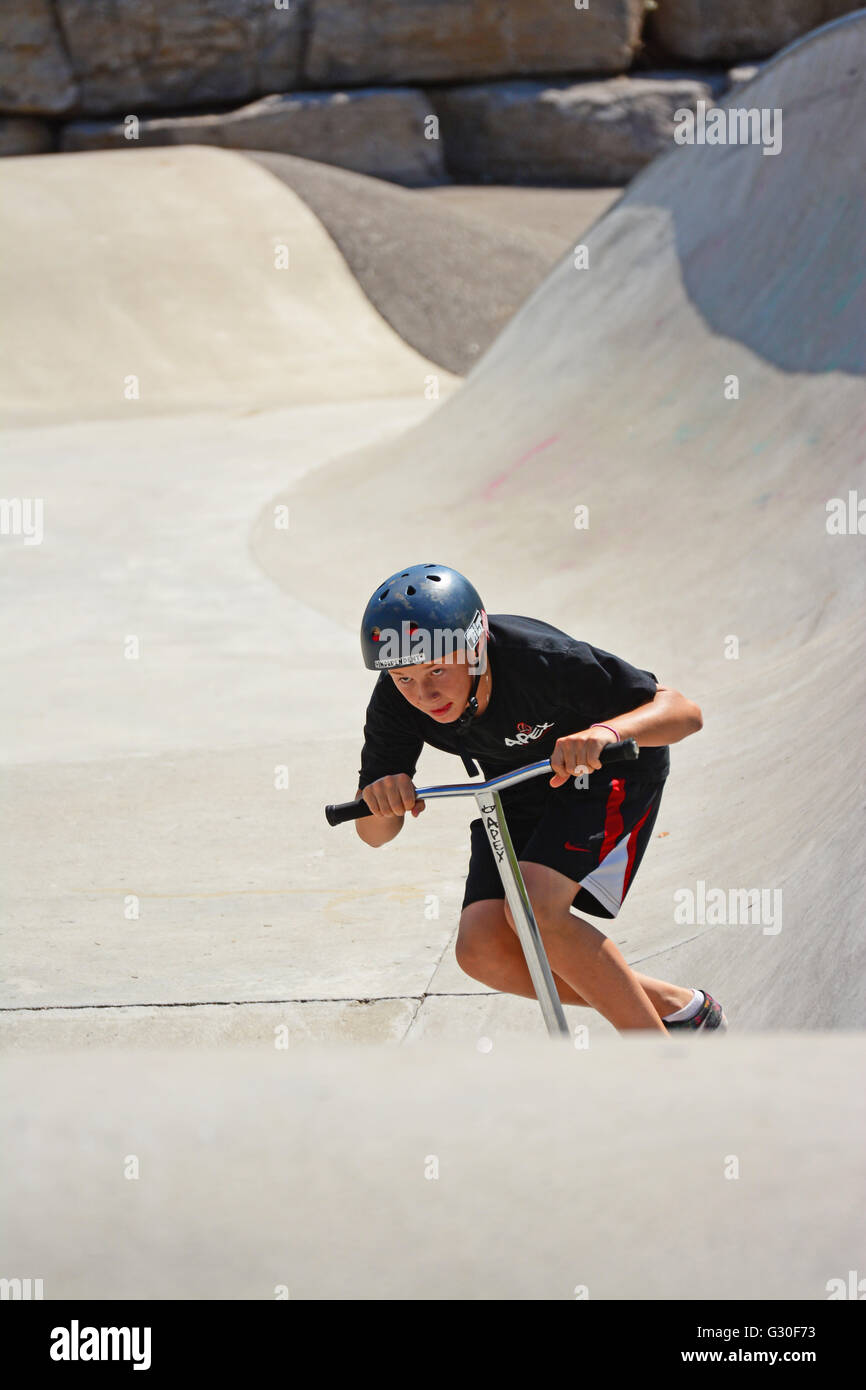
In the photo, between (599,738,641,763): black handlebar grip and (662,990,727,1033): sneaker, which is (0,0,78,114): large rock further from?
(599,738,641,763): black handlebar grip

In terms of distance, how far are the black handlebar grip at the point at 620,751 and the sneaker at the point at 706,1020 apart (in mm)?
782

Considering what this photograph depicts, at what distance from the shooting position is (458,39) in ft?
110

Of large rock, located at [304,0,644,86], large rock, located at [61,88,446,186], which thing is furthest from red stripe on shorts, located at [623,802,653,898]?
large rock, located at [304,0,644,86]

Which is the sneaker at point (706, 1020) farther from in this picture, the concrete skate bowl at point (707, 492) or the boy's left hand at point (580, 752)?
the boy's left hand at point (580, 752)

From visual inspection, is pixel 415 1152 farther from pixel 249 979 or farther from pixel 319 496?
pixel 319 496

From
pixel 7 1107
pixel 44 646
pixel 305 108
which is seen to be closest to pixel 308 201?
pixel 305 108

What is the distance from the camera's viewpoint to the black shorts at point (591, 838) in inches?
117

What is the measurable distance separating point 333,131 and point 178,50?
4.16 metres

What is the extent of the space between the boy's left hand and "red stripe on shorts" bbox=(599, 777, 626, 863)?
392 millimetres

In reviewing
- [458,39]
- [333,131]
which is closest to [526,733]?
[333,131]

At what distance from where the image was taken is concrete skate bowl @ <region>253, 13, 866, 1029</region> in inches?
179

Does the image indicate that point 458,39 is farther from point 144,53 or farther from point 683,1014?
point 683,1014
